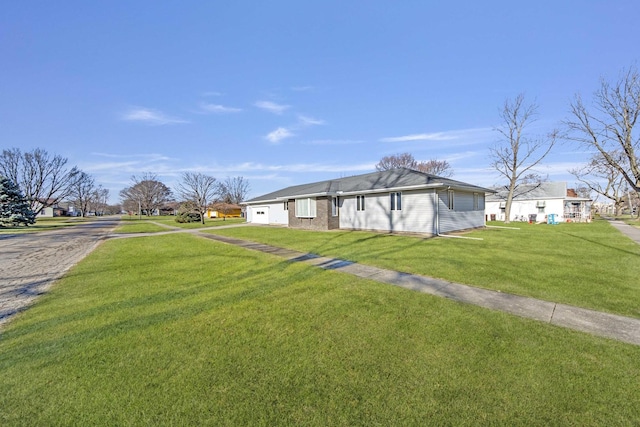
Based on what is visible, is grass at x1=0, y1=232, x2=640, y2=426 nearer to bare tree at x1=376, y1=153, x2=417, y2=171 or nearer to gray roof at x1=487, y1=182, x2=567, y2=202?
gray roof at x1=487, y1=182, x2=567, y2=202

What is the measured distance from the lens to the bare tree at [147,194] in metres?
66.0

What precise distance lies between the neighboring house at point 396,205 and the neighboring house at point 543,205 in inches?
582

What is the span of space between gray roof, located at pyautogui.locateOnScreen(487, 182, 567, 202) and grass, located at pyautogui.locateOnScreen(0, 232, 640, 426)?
33614mm

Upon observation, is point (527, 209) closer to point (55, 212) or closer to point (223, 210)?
point (223, 210)

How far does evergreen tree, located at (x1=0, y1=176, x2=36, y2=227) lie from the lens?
92.7 ft

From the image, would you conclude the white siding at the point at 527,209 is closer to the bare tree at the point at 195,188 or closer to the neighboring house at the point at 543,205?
the neighboring house at the point at 543,205

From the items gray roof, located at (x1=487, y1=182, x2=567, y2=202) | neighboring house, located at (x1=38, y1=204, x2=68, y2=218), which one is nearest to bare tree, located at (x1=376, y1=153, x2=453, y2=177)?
gray roof, located at (x1=487, y1=182, x2=567, y2=202)

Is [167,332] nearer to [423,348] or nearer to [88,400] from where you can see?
[88,400]

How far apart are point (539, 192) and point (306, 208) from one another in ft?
95.4

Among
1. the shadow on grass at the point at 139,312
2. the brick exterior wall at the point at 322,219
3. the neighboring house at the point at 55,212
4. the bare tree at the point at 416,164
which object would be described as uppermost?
the bare tree at the point at 416,164

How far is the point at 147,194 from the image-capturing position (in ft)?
218

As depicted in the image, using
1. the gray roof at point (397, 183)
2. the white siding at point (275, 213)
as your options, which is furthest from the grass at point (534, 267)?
the white siding at point (275, 213)

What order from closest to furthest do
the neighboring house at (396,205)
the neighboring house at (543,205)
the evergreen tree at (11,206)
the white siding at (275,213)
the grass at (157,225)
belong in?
the neighboring house at (396,205) → the grass at (157,225) → the white siding at (275,213) → the evergreen tree at (11,206) → the neighboring house at (543,205)

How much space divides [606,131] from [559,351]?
26.1 m
